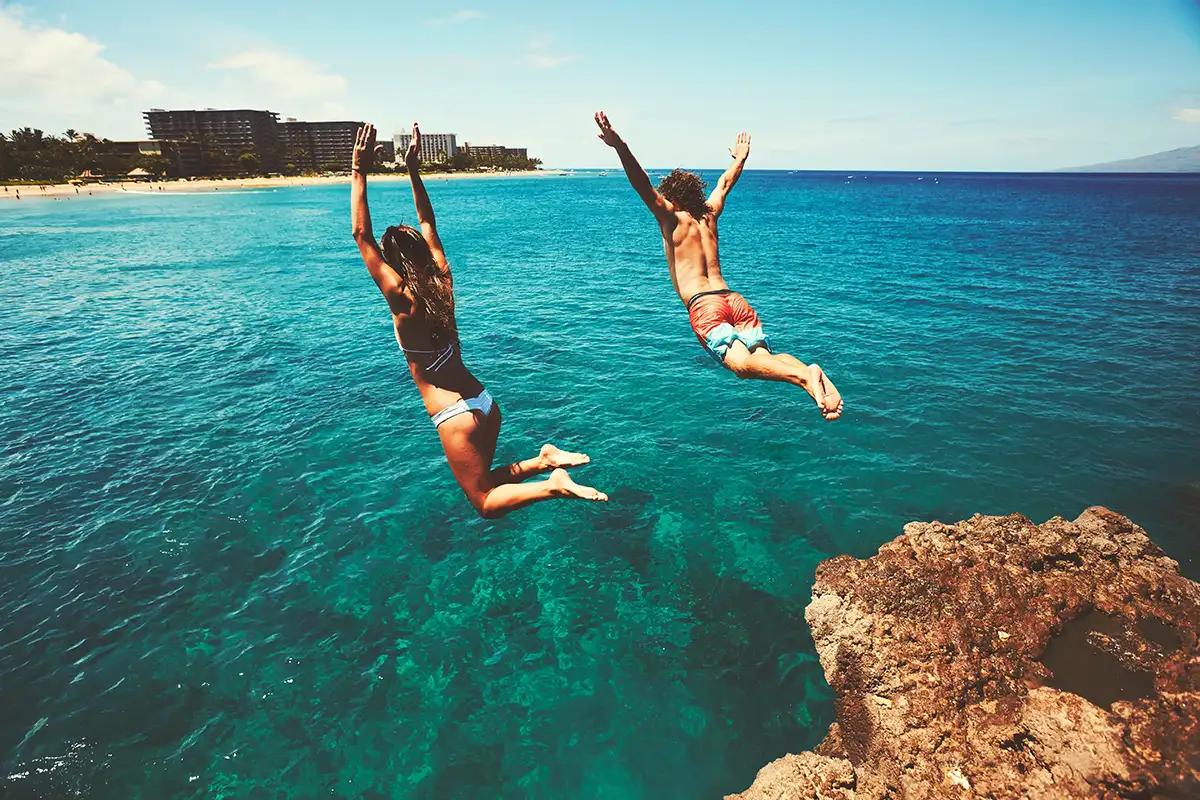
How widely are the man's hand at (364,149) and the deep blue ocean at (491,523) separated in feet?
29.8

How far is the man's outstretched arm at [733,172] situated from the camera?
7.31 m

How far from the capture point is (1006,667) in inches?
323

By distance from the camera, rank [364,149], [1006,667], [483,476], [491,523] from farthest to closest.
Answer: [491,523] < [1006,667] < [483,476] < [364,149]

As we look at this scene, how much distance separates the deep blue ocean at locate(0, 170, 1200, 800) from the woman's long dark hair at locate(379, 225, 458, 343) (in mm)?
7804

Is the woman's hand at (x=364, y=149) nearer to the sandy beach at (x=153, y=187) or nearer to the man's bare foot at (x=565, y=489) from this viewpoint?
the man's bare foot at (x=565, y=489)

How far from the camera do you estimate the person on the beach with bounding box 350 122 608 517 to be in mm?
5016

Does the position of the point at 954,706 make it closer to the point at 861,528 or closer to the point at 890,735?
the point at 890,735

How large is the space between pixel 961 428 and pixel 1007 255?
3969 cm

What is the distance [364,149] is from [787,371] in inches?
181

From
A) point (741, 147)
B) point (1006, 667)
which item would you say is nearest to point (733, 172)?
point (741, 147)

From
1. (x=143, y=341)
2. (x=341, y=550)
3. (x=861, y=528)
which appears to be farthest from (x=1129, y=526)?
(x=143, y=341)

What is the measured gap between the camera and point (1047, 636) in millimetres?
8500

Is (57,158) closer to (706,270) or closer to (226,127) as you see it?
(226,127)

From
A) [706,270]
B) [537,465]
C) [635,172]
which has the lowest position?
[537,465]
